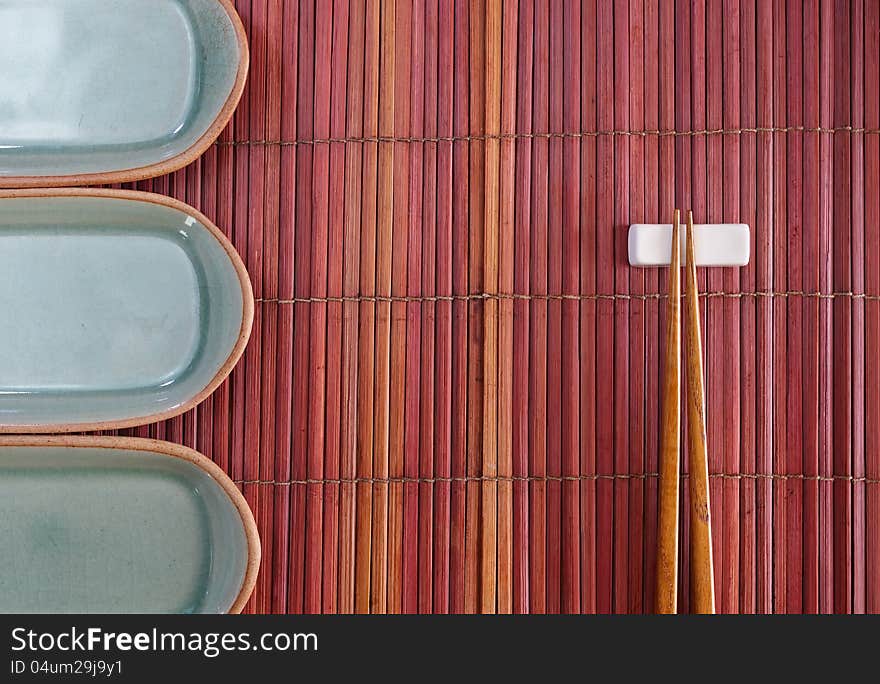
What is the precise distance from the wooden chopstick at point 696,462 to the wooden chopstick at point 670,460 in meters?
0.01

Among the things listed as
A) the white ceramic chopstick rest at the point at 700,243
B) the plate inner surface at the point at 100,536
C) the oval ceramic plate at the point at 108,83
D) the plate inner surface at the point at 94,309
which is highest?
the oval ceramic plate at the point at 108,83

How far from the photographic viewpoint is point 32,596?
0.92 meters

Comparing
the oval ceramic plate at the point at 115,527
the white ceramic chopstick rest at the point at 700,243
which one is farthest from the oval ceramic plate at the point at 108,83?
the white ceramic chopstick rest at the point at 700,243

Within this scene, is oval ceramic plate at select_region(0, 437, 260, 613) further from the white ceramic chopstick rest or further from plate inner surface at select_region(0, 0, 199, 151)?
the white ceramic chopstick rest

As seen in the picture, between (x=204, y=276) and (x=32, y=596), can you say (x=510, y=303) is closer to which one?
(x=204, y=276)

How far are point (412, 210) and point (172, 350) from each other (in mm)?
331

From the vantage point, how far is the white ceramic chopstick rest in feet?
2.93

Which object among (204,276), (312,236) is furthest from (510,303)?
(204,276)

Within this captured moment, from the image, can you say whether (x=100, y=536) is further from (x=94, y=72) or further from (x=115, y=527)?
(x=94, y=72)

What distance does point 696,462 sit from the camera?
0.86 metres

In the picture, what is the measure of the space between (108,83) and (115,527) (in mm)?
535

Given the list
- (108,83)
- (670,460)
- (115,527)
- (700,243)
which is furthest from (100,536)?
(700,243)

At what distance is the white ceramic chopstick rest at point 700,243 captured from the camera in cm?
89

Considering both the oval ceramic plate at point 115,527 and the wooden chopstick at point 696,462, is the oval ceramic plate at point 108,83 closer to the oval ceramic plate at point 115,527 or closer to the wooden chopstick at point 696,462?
the oval ceramic plate at point 115,527
